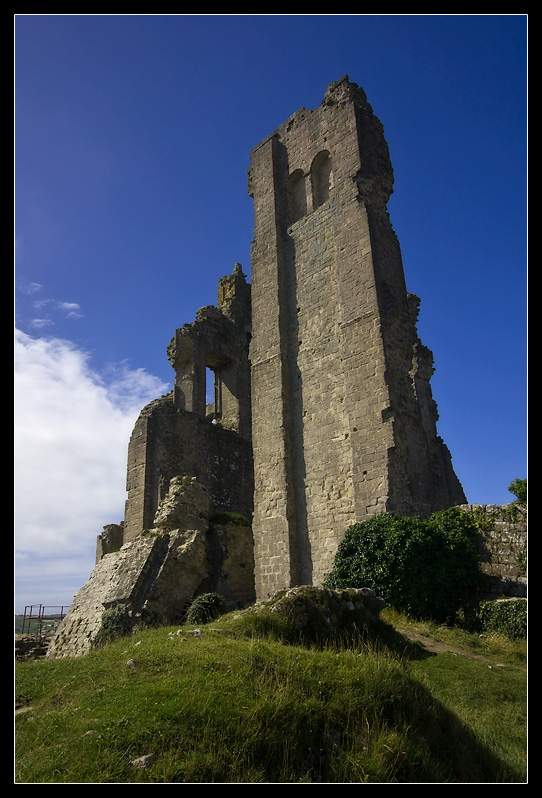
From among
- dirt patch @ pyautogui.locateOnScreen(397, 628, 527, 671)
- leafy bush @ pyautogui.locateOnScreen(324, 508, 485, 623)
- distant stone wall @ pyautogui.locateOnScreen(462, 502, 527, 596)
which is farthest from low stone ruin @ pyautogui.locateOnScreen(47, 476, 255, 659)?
distant stone wall @ pyautogui.locateOnScreen(462, 502, 527, 596)

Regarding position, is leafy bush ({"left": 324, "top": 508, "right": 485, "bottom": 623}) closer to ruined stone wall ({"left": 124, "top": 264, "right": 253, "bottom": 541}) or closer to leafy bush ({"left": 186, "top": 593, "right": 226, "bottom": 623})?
leafy bush ({"left": 186, "top": 593, "right": 226, "bottom": 623})

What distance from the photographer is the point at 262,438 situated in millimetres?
15211

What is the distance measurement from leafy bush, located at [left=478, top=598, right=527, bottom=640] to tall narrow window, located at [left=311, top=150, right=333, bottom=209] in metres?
12.4

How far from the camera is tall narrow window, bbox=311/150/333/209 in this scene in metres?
16.5

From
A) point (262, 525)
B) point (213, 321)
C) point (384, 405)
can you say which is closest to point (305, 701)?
point (384, 405)

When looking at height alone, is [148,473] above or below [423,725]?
above

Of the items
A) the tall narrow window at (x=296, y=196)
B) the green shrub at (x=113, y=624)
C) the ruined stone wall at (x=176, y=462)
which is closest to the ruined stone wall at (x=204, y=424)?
the ruined stone wall at (x=176, y=462)

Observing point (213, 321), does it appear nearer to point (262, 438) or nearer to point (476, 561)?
point (262, 438)

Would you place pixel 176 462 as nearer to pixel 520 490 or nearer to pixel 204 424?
pixel 204 424

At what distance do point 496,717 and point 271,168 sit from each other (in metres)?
16.5

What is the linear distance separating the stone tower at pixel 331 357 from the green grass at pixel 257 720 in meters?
6.51

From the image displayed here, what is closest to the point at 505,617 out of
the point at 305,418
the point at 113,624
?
the point at 113,624

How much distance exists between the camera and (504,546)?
9.56 meters
